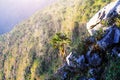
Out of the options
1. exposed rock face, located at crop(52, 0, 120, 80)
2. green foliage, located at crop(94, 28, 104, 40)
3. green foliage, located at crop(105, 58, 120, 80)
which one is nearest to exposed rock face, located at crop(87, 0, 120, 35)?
exposed rock face, located at crop(52, 0, 120, 80)

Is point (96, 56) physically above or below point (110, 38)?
below

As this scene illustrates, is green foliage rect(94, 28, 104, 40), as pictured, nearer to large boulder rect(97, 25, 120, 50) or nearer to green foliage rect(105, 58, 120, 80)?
large boulder rect(97, 25, 120, 50)

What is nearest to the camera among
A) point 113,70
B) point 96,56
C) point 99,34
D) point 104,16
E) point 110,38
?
point 113,70

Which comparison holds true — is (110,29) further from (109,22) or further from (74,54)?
(74,54)

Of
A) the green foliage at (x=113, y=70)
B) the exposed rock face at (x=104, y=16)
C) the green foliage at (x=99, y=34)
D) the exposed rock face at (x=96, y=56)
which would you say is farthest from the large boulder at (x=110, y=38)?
the exposed rock face at (x=104, y=16)

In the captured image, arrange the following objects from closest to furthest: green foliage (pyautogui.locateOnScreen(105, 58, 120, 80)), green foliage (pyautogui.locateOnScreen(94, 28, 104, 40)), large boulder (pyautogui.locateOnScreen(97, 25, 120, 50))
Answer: green foliage (pyautogui.locateOnScreen(105, 58, 120, 80))
large boulder (pyautogui.locateOnScreen(97, 25, 120, 50))
green foliage (pyautogui.locateOnScreen(94, 28, 104, 40))

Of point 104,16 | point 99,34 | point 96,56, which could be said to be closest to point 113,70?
point 96,56

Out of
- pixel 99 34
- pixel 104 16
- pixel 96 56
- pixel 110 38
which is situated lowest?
pixel 96 56

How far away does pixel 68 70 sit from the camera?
58500mm

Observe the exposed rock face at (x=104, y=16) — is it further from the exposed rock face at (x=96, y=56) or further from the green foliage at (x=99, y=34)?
the green foliage at (x=99, y=34)

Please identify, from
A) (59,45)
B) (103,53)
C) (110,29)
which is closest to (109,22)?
(110,29)

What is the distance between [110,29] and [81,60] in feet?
26.6

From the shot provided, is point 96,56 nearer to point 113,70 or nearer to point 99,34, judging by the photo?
point 99,34

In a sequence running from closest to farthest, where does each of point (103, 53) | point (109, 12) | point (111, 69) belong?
point (111, 69), point (103, 53), point (109, 12)
